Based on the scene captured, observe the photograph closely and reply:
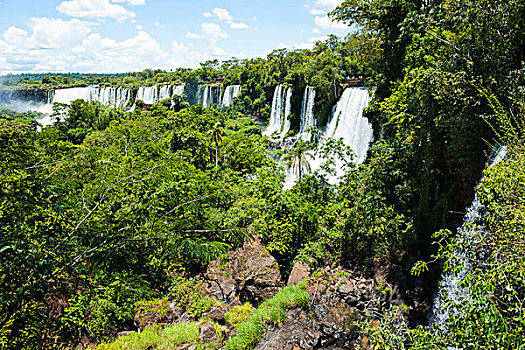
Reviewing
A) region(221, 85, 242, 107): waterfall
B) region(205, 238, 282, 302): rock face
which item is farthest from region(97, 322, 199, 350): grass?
region(221, 85, 242, 107): waterfall

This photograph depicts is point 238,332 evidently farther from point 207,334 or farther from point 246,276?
point 246,276

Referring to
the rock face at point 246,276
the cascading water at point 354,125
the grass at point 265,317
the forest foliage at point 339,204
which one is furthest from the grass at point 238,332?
the cascading water at point 354,125

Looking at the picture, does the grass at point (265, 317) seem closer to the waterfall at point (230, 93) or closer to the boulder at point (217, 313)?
the boulder at point (217, 313)

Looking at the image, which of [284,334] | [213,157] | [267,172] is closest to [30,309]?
[284,334]

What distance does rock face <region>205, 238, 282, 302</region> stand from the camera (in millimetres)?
7352

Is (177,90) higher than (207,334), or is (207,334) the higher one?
(177,90)

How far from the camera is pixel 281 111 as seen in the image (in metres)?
32.3

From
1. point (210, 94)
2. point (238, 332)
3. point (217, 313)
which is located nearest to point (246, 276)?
point (217, 313)

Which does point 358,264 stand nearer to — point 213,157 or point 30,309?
point 30,309

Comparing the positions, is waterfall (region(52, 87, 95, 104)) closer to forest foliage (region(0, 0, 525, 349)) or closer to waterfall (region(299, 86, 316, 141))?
waterfall (region(299, 86, 316, 141))

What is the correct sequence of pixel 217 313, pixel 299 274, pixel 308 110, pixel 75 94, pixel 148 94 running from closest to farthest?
pixel 217 313, pixel 299 274, pixel 308 110, pixel 75 94, pixel 148 94

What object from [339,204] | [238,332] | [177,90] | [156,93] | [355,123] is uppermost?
[177,90]

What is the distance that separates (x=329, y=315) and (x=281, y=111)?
28.0 meters

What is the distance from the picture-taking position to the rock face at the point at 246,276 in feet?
24.1
